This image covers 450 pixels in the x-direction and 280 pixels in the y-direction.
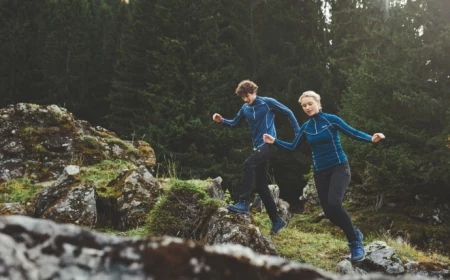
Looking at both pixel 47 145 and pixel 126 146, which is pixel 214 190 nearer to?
pixel 126 146

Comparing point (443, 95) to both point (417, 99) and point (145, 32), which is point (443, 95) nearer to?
point (417, 99)

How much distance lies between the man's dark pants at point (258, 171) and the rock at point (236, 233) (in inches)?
13.9

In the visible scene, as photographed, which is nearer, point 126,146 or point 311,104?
point 311,104

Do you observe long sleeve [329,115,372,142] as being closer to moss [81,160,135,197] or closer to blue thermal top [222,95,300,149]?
blue thermal top [222,95,300,149]

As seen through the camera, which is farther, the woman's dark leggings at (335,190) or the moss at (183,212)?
the moss at (183,212)

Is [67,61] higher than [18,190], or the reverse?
[67,61]

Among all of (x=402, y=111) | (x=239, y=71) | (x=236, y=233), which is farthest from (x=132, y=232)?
(x=239, y=71)

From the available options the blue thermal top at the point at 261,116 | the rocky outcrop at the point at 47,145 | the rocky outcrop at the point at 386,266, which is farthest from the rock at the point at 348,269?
the rocky outcrop at the point at 47,145

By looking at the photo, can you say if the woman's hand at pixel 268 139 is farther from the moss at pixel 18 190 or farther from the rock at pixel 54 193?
the moss at pixel 18 190

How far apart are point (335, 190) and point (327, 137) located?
0.65 meters

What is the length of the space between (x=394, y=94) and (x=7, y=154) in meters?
10.8

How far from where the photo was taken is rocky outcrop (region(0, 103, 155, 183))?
9.72 metres

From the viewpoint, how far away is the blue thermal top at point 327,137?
17.4 feet

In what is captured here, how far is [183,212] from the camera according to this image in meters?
6.65
